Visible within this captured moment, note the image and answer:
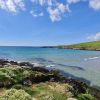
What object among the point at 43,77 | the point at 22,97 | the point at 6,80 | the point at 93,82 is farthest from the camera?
the point at 93,82

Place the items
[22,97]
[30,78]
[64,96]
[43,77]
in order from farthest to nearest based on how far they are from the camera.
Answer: [43,77] → [30,78] → [64,96] → [22,97]

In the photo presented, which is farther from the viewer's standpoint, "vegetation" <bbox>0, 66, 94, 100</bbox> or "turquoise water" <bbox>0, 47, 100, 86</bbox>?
"turquoise water" <bbox>0, 47, 100, 86</bbox>

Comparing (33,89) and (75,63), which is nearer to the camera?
(33,89)

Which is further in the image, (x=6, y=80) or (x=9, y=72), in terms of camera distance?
(x=9, y=72)

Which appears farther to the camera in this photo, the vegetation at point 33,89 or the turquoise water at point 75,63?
the turquoise water at point 75,63

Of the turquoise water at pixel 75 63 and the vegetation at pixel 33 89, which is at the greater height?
the vegetation at pixel 33 89

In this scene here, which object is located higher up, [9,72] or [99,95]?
[9,72]

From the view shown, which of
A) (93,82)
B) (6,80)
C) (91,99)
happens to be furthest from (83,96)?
(93,82)

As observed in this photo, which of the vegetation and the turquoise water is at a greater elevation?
the vegetation

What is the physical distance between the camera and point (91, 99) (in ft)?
76.9

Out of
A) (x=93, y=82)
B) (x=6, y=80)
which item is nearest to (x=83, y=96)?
(x=6, y=80)

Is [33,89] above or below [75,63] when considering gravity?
above

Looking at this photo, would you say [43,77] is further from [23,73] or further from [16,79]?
[16,79]

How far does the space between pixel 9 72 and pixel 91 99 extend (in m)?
11.8
